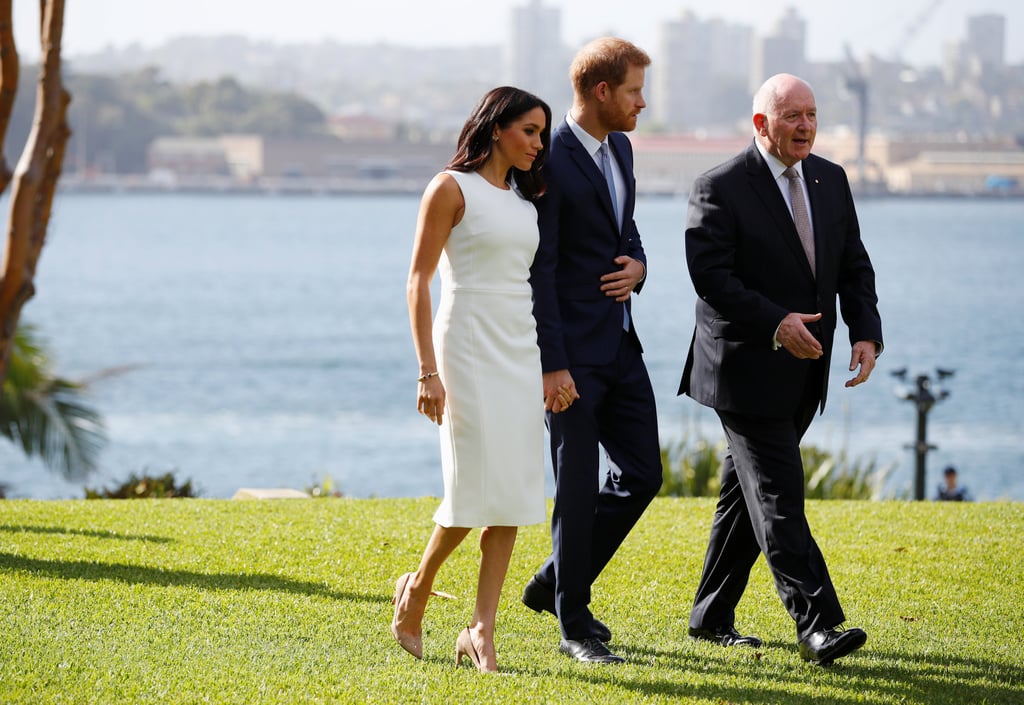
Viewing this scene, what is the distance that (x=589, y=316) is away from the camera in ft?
15.5

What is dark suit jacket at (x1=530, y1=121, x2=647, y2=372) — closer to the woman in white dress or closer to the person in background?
the woman in white dress

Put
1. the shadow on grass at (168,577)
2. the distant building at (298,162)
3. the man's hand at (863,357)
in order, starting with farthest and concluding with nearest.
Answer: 1. the distant building at (298,162)
2. the shadow on grass at (168,577)
3. the man's hand at (863,357)

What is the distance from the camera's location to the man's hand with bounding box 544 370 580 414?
4.59m

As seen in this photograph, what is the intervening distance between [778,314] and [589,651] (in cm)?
127

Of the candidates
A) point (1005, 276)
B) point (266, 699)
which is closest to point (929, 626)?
point (266, 699)

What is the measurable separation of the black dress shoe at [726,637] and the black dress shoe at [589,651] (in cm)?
48

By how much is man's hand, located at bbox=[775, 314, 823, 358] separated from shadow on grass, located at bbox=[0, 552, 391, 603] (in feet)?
6.30

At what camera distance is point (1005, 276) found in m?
85.8

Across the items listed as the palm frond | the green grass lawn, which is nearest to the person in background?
the green grass lawn

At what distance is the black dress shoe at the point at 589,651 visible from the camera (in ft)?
15.4

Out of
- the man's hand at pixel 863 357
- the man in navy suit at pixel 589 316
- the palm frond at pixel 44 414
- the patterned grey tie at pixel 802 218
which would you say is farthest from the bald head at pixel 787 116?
the palm frond at pixel 44 414

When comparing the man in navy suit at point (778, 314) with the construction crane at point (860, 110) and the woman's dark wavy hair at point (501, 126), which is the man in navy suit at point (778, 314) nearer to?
the woman's dark wavy hair at point (501, 126)

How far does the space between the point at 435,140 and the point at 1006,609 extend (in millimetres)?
174541

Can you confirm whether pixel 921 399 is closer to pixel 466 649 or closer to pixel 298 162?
pixel 466 649
